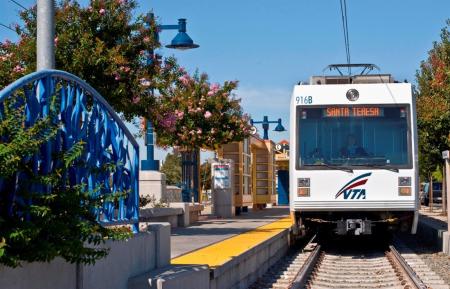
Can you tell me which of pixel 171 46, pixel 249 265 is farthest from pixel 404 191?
pixel 171 46

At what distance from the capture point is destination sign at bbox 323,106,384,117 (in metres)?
17.4

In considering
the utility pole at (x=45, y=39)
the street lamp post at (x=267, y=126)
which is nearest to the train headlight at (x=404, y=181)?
the utility pole at (x=45, y=39)

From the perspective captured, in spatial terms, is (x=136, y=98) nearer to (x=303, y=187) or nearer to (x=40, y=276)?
(x=303, y=187)

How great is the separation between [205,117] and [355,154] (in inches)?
482

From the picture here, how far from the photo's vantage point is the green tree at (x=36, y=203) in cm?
566

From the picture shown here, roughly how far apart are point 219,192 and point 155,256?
64.7 feet

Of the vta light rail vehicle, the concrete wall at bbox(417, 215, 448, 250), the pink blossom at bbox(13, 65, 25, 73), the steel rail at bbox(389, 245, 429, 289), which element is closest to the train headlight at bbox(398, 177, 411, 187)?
the vta light rail vehicle

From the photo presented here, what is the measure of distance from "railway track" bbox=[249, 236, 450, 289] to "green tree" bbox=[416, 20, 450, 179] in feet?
19.8

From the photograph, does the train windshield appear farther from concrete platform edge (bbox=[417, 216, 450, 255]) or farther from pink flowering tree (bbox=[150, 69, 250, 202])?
pink flowering tree (bbox=[150, 69, 250, 202])

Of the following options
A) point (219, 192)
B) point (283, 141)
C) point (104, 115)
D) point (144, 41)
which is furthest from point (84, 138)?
point (283, 141)

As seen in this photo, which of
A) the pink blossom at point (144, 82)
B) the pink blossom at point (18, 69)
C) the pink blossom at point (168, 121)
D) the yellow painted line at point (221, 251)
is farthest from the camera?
the pink blossom at point (168, 121)

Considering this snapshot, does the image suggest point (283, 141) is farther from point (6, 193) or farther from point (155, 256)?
point (6, 193)

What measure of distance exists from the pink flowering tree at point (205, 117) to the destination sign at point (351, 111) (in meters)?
10.9

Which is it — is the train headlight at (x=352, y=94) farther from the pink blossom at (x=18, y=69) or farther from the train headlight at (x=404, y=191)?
the pink blossom at (x=18, y=69)
